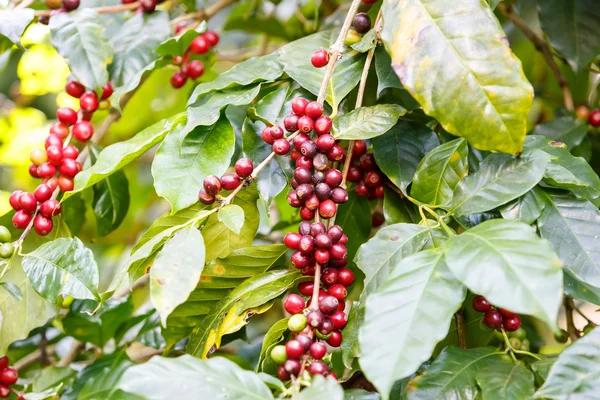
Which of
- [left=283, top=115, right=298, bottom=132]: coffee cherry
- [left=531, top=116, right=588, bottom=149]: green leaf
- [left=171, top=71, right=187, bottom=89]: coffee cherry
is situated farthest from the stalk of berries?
[left=531, top=116, right=588, bottom=149]: green leaf

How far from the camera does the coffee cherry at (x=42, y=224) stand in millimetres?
853

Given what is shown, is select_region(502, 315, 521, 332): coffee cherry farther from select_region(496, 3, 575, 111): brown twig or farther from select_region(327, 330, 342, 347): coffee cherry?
select_region(496, 3, 575, 111): brown twig

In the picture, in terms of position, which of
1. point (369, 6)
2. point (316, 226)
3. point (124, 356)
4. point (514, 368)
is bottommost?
point (124, 356)

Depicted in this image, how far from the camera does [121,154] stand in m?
0.79

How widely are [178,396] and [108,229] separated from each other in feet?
1.98

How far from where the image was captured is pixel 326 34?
3.05 ft

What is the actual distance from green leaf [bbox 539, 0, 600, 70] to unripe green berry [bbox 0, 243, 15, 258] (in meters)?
0.97

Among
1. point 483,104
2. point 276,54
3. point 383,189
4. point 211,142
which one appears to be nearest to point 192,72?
point 276,54

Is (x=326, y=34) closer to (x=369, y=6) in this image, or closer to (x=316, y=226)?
(x=369, y=6)

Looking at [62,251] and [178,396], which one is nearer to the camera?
[178,396]

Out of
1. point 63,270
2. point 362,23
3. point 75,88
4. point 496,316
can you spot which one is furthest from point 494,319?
point 75,88

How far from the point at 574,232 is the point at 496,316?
0.44ft

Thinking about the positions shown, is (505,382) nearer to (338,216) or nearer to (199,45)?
(338,216)

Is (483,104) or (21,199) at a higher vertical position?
(483,104)
